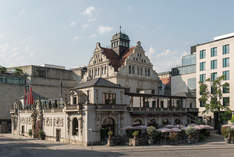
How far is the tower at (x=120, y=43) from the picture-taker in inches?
3396

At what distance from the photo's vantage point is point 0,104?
86250 mm

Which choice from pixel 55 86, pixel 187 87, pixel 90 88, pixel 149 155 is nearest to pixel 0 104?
pixel 55 86

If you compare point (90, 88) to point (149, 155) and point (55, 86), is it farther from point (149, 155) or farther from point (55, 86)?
point (55, 86)

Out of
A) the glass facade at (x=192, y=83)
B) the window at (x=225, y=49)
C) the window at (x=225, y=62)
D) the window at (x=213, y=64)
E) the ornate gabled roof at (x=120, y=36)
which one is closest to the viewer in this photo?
the window at (x=225, y=62)

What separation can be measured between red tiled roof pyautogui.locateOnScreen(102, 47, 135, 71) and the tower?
1667mm

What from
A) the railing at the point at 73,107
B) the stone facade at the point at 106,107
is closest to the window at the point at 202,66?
the stone facade at the point at 106,107

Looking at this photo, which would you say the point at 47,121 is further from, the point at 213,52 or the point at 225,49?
the point at 225,49

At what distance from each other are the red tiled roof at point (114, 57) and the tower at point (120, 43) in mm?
1667

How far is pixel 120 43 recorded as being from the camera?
3425 inches

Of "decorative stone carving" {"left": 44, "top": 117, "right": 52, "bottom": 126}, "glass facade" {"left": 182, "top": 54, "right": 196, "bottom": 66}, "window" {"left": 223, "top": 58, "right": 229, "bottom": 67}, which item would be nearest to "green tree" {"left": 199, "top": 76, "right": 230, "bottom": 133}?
"window" {"left": 223, "top": 58, "right": 229, "bottom": 67}

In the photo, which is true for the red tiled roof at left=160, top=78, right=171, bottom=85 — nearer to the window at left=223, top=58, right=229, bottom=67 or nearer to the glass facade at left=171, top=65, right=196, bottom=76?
the glass facade at left=171, top=65, right=196, bottom=76

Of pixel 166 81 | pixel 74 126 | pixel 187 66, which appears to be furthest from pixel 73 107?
pixel 166 81

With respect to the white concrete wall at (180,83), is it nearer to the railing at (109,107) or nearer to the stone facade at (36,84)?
the stone facade at (36,84)

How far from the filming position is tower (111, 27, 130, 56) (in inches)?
3396
